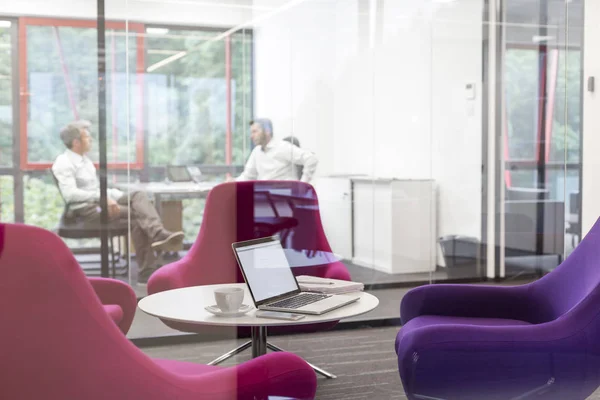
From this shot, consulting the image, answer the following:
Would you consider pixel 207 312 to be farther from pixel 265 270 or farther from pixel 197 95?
pixel 197 95

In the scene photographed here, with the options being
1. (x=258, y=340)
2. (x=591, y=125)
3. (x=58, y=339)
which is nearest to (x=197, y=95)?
(x=258, y=340)

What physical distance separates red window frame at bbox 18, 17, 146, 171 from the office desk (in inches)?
4.8

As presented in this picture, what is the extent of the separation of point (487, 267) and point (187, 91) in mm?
2655

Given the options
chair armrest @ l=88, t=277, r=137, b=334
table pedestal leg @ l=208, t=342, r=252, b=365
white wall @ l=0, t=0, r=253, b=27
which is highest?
white wall @ l=0, t=0, r=253, b=27

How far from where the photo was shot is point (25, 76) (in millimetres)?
3748

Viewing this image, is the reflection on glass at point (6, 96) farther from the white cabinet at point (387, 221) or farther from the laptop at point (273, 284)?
the white cabinet at point (387, 221)

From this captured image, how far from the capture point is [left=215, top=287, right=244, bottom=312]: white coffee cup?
7.48ft

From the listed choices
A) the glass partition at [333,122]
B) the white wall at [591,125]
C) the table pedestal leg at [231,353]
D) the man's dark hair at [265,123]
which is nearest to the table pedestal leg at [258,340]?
the table pedestal leg at [231,353]

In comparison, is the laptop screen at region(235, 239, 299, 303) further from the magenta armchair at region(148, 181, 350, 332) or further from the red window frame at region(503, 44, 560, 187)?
the red window frame at region(503, 44, 560, 187)

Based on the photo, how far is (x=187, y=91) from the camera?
13.7 ft

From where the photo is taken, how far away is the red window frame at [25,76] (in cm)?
360

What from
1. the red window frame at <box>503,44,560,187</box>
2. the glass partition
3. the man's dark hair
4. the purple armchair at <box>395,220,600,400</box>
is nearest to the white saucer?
the purple armchair at <box>395,220,600,400</box>

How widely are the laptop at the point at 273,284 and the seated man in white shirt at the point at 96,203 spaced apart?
1.55 meters

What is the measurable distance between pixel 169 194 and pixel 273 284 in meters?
1.95
